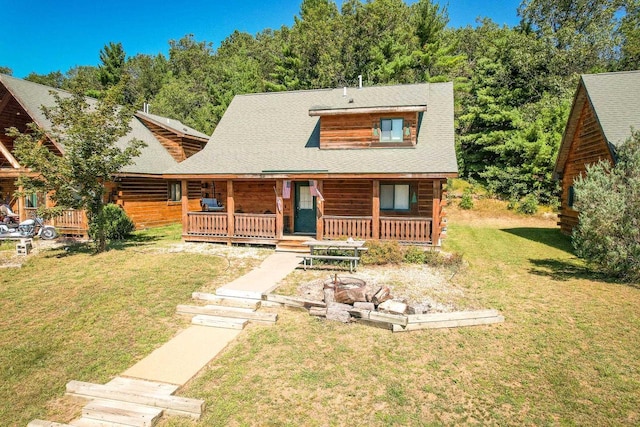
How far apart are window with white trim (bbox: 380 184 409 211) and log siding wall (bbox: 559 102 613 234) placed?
7.59 meters

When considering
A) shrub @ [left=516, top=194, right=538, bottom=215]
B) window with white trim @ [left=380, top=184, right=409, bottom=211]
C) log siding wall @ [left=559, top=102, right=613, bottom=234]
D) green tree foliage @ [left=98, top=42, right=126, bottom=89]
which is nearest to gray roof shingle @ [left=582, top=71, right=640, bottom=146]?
log siding wall @ [left=559, top=102, right=613, bottom=234]

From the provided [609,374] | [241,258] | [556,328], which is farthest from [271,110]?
[609,374]

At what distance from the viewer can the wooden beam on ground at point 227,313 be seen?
8.42 m

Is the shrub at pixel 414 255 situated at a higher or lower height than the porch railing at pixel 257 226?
lower

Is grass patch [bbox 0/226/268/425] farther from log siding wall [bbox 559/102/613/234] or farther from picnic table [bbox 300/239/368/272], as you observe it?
log siding wall [bbox 559/102/613/234]

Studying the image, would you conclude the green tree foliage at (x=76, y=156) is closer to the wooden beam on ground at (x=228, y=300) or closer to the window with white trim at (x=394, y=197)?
the wooden beam on ground at (x=228, y=300)

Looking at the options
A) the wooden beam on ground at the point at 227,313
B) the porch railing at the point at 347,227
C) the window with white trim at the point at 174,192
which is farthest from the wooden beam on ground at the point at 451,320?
the window with white trim at the point at 174,192

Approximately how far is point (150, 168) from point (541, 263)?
1984cm

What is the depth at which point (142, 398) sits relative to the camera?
5570 millimetres

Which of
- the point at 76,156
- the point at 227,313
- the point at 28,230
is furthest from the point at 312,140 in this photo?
the point at 28,230

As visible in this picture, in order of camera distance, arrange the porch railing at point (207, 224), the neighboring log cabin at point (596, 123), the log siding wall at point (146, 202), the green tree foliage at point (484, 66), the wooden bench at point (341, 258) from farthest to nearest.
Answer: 1. the green tree foliage at point (484, 66)
2. the log siding wall at point (146, 202)
3. the porch railing at point (207, 224)
4. the neighboring log cabin at point (596, 123)
5. the wooden bench at point (341, 258)

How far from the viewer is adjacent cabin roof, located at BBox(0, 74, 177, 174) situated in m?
18.1

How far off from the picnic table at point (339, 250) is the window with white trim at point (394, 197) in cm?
372

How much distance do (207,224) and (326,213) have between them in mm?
5307
